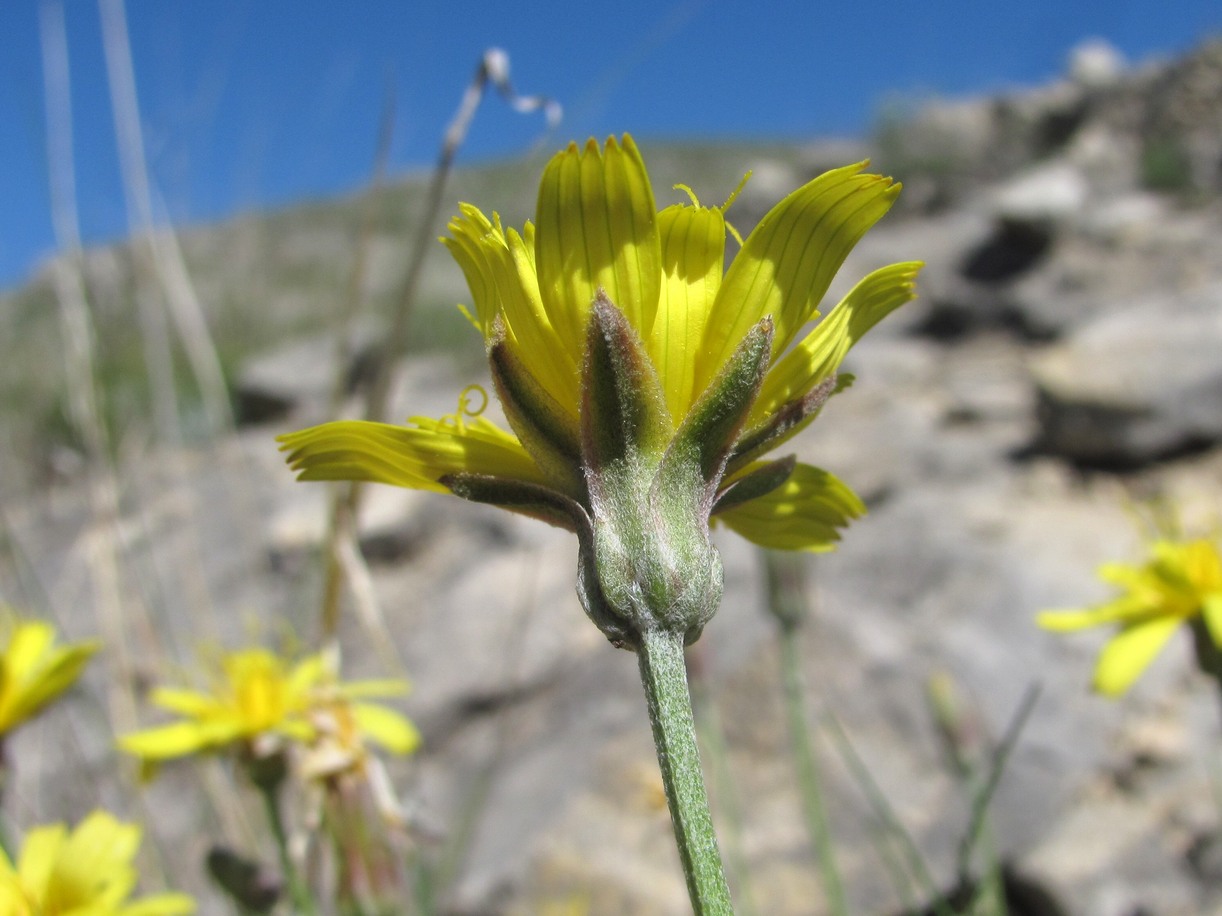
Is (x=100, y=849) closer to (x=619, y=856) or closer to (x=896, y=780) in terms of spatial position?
(x=619, y=856)

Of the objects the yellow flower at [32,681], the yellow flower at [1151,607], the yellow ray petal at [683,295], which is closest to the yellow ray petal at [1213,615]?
the yellow flower at [1151,607]

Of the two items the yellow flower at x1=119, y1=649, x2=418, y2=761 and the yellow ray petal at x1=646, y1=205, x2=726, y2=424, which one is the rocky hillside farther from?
the yellow ray petal at x1=646, y1=205, x2=726, y2=424

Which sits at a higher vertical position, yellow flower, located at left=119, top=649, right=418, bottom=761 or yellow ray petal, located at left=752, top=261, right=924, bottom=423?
yellow ray petal, located at left=752, top=261, right=924, bottom=423

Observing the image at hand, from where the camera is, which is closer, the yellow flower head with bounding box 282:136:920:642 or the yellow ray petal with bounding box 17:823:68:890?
the yellow flower head with bounding box 282:136:920:642

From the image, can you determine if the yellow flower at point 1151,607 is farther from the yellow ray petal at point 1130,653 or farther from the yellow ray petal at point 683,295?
the yellow ray petal at point 683,295

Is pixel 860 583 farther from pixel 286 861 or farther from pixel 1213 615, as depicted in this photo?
pixel 286 861

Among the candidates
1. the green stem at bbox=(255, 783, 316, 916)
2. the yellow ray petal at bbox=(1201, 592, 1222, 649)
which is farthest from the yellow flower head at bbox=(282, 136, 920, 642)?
the yellow ray petal at bbox=(1201, 592, 1222, 649)

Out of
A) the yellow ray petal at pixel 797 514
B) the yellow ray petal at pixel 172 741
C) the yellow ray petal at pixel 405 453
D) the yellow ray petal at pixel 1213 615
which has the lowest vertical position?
the yellow ray petal at pixel 1213 615
